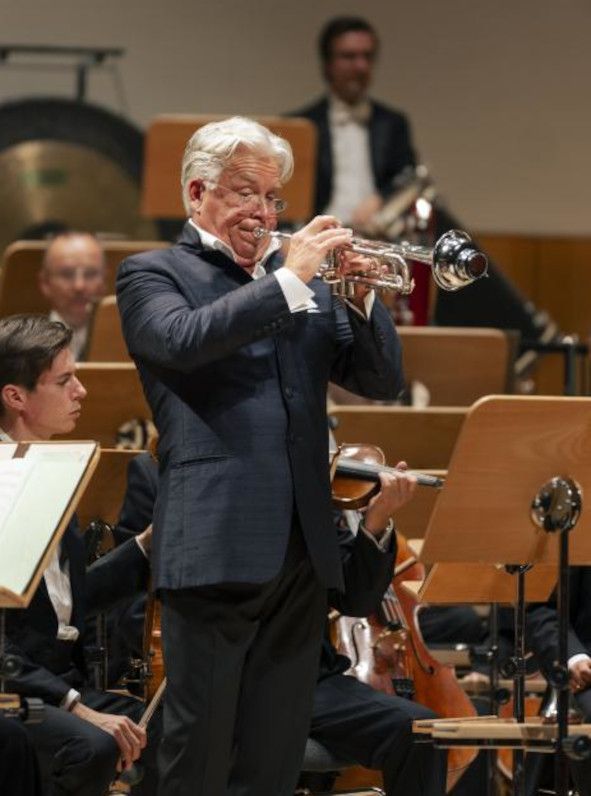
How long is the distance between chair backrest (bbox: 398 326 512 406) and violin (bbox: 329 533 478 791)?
1.55m

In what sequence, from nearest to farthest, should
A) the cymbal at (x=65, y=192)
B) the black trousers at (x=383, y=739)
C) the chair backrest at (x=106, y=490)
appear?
the black trousers at (x=383, y=739) < the chair backrest at (x=106, y=490) < the cymbal at (x=65, y=192)

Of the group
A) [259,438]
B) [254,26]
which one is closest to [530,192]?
[254,26]

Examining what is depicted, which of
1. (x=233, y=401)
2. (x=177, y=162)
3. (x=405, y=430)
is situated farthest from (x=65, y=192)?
(x=233, y=401)

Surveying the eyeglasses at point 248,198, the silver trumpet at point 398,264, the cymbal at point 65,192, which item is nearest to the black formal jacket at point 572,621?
the silver trumpet at point 398,264

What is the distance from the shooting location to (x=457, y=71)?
8.87 metres

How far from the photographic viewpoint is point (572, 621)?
402 cm

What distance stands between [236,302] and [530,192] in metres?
6.18

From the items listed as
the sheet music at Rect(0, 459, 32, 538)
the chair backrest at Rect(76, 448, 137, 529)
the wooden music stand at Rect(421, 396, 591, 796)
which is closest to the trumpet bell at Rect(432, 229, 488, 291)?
the wooden music stand at Rect(421, 396, 591, 796)

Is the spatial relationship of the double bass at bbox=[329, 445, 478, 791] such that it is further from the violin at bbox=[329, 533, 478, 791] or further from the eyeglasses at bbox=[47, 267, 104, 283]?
the eyeglasses at bbox=[47, 267, 104, 283]

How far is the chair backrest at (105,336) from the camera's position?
5.16 m

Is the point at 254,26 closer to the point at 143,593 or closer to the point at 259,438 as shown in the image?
the point at 143,593

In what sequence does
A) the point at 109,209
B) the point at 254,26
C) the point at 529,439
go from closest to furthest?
the point at 529,439 < the point at 109,209 < the point at 254,26

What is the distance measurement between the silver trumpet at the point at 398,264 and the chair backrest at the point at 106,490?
2.84 ft

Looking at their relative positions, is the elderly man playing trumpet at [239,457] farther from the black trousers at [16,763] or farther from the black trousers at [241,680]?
the black trousers at [16,763]
